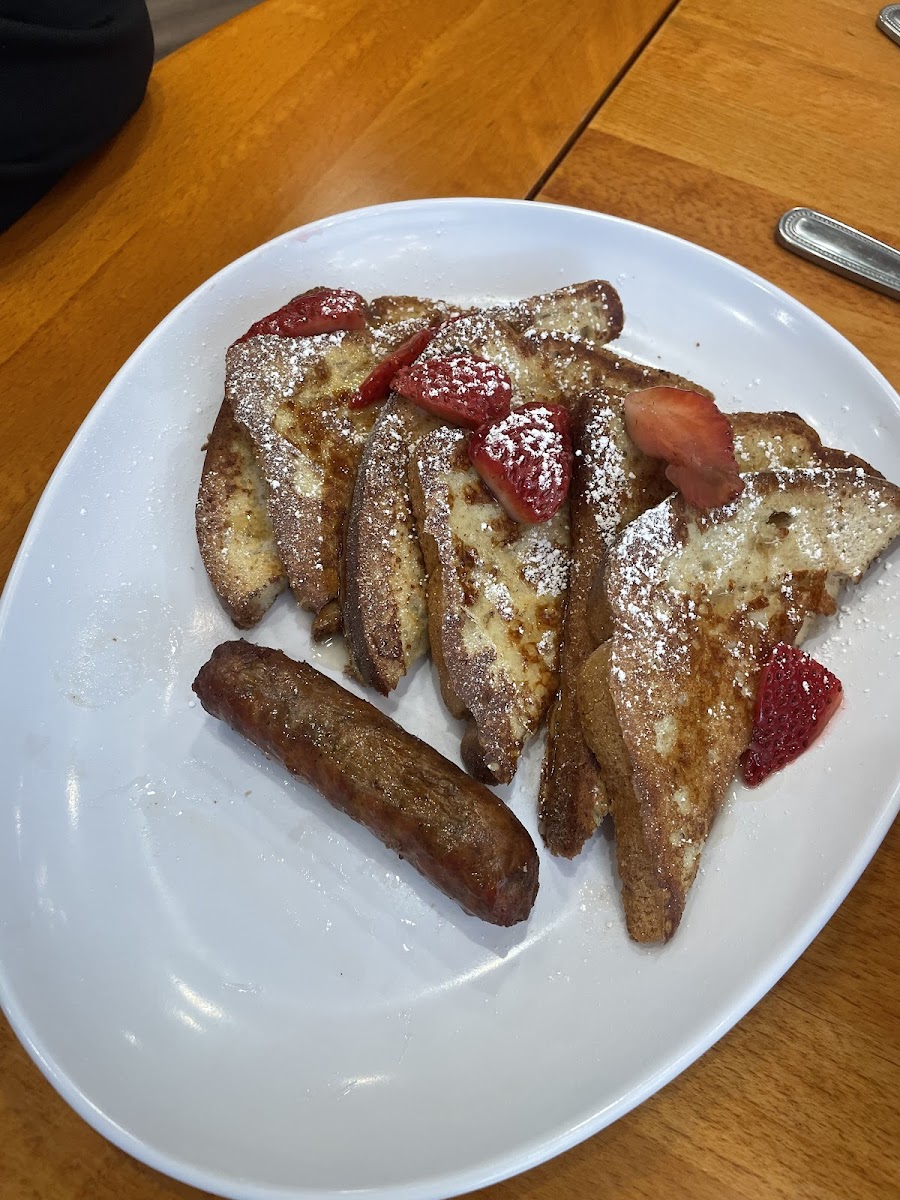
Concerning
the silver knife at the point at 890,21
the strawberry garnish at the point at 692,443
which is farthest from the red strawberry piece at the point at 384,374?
the silver knife at the point at 890,21

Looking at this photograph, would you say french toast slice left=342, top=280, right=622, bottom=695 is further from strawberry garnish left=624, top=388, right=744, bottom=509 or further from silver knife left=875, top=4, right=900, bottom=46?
silver knife left=875, top=4, right=900, bottom=46

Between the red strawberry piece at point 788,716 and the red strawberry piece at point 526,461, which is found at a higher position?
the red strawberry piece at point 526,461

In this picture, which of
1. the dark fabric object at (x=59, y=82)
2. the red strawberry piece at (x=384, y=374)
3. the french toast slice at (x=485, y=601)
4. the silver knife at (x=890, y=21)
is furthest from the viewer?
the silver knife at (x=890, y=21)

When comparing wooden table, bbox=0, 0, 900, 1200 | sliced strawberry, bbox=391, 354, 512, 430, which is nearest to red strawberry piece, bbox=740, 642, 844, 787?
sliced strawberry, bbox=391, 354, 512, 430

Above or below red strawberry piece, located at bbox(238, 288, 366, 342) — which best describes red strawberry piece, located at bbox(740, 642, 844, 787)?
below

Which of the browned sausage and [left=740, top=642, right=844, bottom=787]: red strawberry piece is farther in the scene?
[left=740, top=642, right=844, bottom=787]: red strawberry piece

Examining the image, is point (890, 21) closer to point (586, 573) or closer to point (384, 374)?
point (384, 374)

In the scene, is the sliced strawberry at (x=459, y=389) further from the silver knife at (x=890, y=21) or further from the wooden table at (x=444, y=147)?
the silver knife at (x=890, y=21)

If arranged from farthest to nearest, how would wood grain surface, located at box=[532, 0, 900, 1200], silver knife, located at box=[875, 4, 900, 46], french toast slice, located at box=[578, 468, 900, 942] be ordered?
silver knife, located at box=[875, 4, 900, 46]
french toast slice, located at box=[578, 468, 900, 942]
wood grain surface, located at box=[532, 0, 900, 1200]
